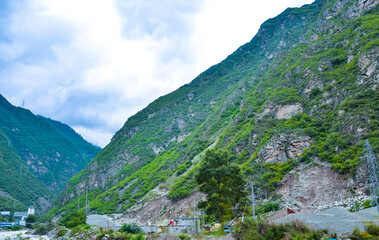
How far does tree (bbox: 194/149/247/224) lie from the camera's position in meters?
30.2

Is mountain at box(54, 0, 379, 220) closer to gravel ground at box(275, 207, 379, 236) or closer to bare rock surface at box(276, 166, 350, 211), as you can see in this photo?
bare rock surface at box(276, 166, 350, 211)

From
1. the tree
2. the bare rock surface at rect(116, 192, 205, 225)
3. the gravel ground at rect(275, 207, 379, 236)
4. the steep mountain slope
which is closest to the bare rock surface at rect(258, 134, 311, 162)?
the bare rock surface at rect(116, 192, 205, 225)

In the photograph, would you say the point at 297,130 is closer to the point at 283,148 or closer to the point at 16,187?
A: the point at 283,148

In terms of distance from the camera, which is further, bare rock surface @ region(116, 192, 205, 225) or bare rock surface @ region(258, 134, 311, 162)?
bare rock surface @ region(116, 192, 205, 225)

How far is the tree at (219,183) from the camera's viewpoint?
3017cm

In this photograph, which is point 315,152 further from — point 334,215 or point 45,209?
point 45,209

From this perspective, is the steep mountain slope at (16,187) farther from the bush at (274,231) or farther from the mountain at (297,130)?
the bush at (274,231)

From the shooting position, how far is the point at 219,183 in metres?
31.5

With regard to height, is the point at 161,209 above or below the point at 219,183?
below

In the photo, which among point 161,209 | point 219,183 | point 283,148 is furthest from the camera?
Result: point 161,209

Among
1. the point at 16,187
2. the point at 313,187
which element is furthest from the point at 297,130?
the point at 16,187

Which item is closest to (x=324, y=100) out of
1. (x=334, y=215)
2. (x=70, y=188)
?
(x=334, y=215)

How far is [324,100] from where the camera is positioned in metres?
51.7

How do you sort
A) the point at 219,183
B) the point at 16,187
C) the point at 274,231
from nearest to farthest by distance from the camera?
1. the point at 274,231
2. the point at 219,183
3. the point at 16,187
